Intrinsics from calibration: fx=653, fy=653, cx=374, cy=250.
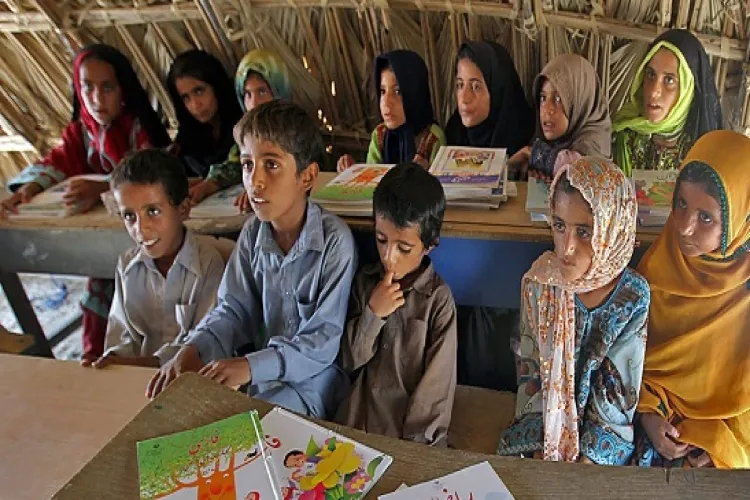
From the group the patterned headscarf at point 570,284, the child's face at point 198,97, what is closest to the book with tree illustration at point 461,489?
the patterned headscarf at point 570,284

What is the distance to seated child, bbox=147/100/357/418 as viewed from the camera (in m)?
1.46

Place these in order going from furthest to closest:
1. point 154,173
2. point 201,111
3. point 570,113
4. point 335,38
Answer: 1. point 335,38
2. point 201,111
3. point 570,113
4. point 154,173

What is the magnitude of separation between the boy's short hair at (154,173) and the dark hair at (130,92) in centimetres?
81

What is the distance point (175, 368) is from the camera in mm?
1321

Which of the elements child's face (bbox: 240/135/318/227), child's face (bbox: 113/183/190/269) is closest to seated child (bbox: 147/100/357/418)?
child's face (bbox: 240/135/318/227)

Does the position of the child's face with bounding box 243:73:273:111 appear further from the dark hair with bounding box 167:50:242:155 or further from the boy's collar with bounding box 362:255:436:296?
the boy's collar with bounding box 362:255:436:296

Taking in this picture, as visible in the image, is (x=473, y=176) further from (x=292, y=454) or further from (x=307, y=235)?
(x=292, y=454)

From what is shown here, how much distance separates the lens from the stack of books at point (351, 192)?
1.63 meters

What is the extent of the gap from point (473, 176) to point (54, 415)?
3.56 ft

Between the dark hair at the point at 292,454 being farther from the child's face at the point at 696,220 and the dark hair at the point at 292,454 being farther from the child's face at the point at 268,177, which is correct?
the child's face at the point at 696,220

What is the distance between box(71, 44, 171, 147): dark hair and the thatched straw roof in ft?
0.96

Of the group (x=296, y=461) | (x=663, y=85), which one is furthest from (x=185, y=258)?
(x=663, y=85)

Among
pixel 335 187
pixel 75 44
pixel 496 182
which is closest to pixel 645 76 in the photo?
pixel 496 182

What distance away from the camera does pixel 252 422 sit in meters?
1.01
